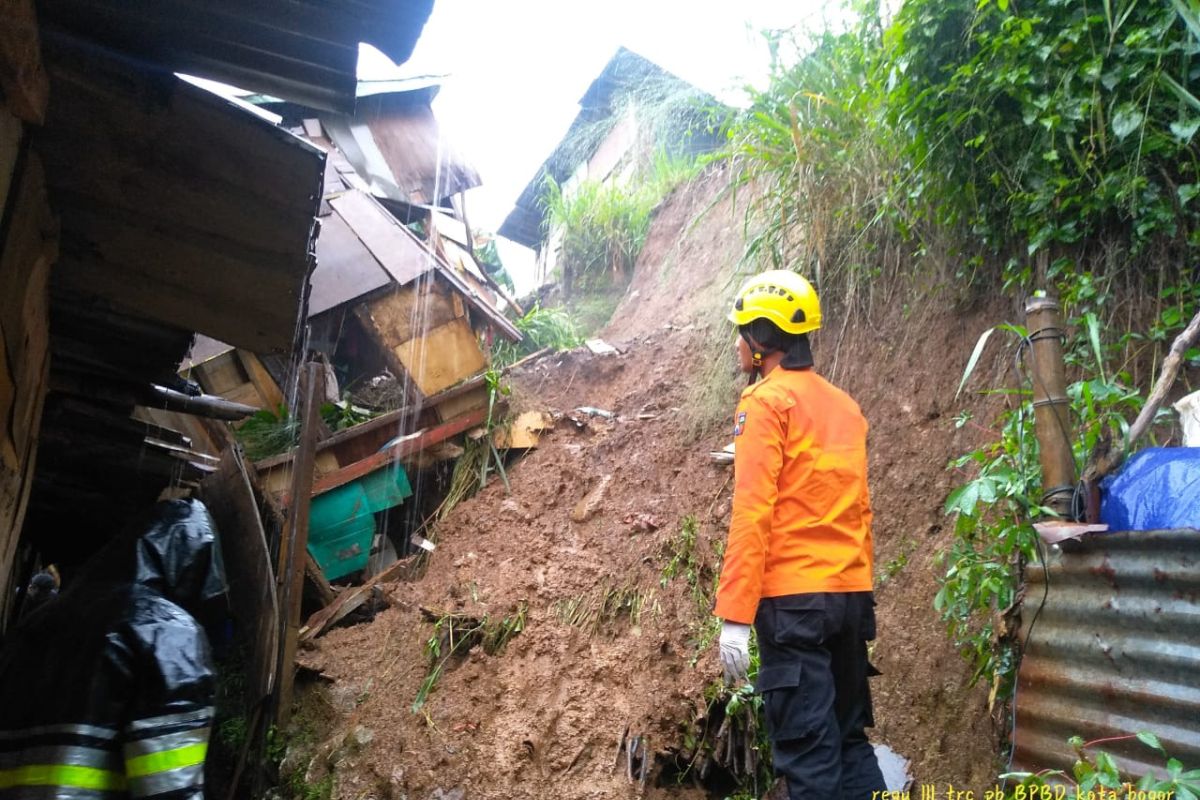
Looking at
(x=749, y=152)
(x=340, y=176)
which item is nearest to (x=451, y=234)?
(x=340, y=176)

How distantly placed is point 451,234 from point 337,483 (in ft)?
14.2

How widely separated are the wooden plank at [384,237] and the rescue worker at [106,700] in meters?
4.38

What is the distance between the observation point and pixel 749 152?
485cm

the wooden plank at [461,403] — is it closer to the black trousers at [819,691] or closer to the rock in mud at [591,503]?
the rock in mud at [591,503]

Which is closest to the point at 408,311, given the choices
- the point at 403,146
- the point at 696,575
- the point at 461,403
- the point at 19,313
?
the point at 461,403

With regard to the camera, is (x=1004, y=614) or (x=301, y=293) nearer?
(x=1004, y=614)

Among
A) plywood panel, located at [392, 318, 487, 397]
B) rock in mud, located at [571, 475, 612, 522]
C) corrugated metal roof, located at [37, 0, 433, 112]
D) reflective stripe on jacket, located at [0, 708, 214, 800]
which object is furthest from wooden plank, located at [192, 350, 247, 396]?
corrugated metal roof, located at [37, 0, 433, 112]

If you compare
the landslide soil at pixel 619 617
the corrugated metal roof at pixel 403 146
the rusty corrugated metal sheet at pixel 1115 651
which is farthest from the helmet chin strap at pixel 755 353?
the corrugated metal roof at pixel 403 146

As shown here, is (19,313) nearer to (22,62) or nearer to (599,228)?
(22,62)

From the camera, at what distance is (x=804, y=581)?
2338mm

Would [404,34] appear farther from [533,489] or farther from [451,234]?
[451,234]

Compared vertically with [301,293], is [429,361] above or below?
above

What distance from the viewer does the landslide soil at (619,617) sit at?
3127 millimetres

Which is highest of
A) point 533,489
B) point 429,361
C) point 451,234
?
point 451,234
